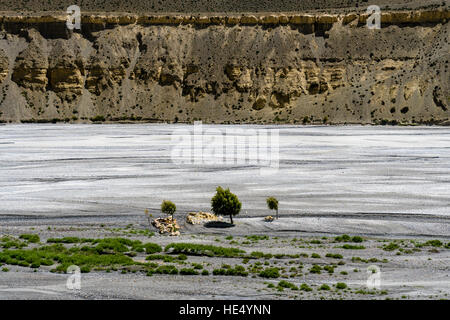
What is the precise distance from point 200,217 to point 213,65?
87.1 metres

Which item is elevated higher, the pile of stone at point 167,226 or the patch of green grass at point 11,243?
the pile of stone at point 167,226

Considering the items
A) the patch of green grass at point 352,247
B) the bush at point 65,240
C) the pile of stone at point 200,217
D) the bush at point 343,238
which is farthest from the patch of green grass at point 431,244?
the bush at point 65,240

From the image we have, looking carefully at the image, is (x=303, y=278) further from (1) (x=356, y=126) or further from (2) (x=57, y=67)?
(2) (x=57, y=67)

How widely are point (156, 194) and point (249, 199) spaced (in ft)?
17.0

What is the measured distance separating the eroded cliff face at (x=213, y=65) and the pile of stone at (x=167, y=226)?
7625 cm

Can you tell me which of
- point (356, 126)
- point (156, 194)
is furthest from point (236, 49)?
point (156, 194)

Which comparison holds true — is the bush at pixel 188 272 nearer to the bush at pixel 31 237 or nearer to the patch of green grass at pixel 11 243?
the patch of green grass at pixel 11 243

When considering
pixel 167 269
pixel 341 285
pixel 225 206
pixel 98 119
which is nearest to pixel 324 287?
pixel 341 285

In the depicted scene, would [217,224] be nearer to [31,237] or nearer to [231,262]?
[231,262]

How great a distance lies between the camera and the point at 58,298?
16500mm

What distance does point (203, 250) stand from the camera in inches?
883

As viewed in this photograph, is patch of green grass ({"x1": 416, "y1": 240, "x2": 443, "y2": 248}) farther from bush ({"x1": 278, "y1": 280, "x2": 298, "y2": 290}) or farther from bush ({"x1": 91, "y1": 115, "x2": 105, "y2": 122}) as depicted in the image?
bush ({"x1": 91, "y1": 115, "x2": 105, "y2": 122})

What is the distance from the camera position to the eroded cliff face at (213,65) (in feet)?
348

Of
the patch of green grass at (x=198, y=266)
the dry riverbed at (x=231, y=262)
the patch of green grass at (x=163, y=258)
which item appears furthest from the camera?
the patch of green grass at (x=163, y=258)
